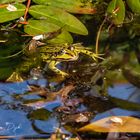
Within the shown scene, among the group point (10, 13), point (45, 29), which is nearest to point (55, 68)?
point (45, 29)

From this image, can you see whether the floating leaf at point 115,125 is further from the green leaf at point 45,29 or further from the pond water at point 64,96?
the green leaf at point 45,29

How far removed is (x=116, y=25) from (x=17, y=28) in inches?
17.5

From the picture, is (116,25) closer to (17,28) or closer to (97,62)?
(97,62)

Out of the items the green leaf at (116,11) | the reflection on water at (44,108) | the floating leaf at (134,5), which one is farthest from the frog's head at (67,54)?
the floating leaf at (134,5)

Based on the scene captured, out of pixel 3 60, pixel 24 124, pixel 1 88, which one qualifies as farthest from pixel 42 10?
pixel 24 124

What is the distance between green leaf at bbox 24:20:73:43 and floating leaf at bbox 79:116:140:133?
1.46ft

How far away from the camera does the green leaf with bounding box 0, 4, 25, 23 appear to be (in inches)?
69.5

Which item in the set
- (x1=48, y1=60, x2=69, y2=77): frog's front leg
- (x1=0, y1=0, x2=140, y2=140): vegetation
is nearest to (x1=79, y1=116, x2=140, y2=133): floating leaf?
(x1=0, y1=0, x2=140, y2=140): vegetation

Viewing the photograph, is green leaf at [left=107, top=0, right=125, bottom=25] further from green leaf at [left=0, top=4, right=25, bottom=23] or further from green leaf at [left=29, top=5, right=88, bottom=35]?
green leaf at [left=0, top=4, right=25, bottom=23]

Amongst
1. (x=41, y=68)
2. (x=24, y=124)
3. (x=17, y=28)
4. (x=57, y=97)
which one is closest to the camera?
(x=24, y=124)

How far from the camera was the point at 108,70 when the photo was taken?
1607 mm

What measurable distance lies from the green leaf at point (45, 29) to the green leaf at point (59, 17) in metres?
0.03

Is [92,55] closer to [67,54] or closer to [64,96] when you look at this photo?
[67,54]

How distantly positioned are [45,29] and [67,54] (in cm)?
15
